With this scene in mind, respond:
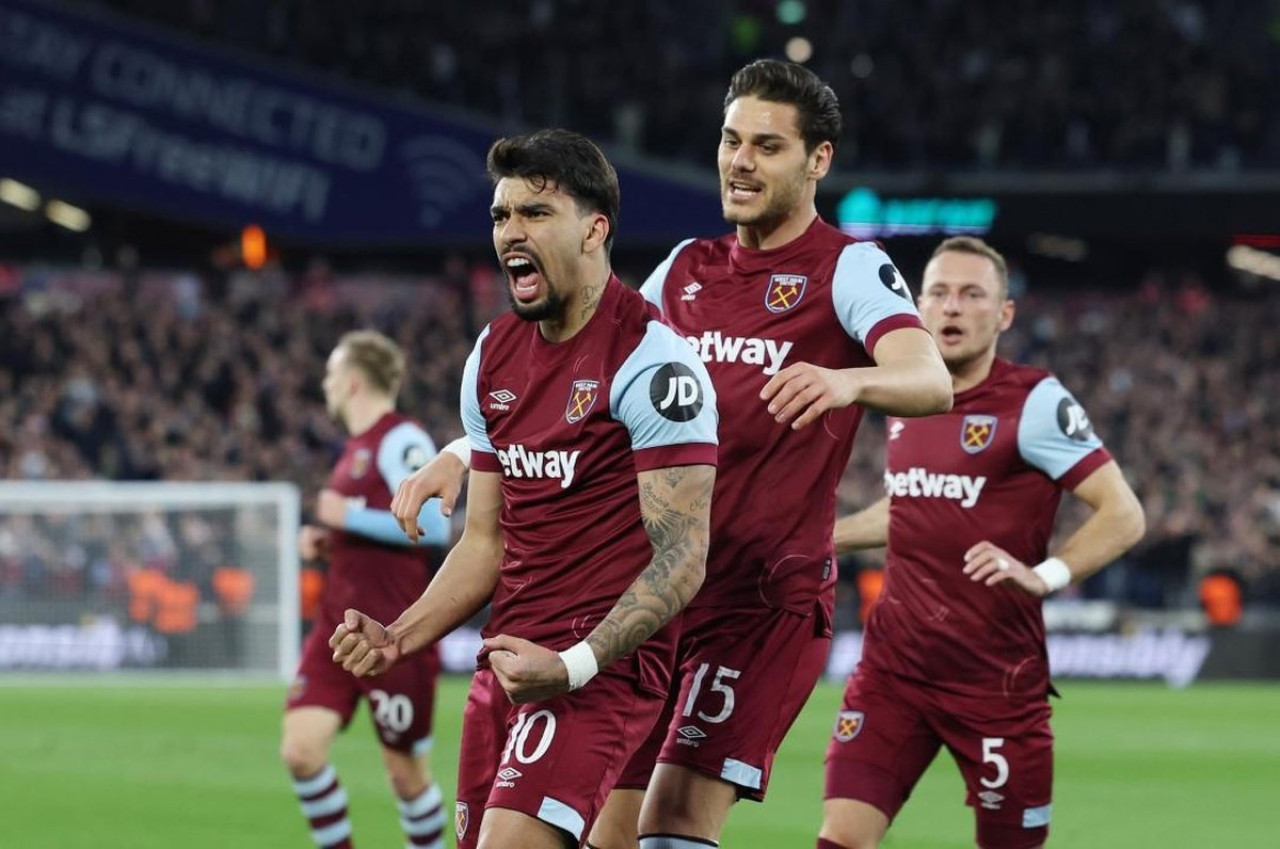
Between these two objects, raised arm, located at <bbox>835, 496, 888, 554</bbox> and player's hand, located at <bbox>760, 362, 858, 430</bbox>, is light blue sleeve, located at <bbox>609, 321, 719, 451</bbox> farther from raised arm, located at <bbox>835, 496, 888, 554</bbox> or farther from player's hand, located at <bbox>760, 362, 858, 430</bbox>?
raised arm, located at <bbox>835, 496, 888, 554</bbox>

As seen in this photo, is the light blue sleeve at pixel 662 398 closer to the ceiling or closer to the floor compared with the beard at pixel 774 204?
closer to the floor

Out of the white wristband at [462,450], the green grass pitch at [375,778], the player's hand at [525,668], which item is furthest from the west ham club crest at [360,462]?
the player's hand at [525,668]

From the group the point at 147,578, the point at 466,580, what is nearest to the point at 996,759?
the point at 466,580

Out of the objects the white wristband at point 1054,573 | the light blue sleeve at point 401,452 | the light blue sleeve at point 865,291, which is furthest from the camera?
the light blue sleeve at point 401,452

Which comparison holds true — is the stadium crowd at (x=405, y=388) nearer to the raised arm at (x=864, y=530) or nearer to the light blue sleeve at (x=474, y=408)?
the raised arm at (x=864, y=530)

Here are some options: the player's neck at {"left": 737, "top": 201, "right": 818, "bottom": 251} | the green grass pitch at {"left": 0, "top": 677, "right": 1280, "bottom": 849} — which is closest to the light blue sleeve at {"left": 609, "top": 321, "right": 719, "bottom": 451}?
the player's neck at {"left": 737, "top": 201, "right": 818, "bottom": 251}

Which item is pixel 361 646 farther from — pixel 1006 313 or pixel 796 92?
pixel 1006 313

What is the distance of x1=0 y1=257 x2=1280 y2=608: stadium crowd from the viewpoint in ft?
85.6

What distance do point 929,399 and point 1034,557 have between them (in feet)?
6.60

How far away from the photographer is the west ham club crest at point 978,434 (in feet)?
22.7

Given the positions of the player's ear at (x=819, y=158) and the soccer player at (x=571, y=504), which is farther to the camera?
the player's ear at (x=819, y=158)

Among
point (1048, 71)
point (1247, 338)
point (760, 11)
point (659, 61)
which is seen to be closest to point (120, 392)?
point (659, 61)

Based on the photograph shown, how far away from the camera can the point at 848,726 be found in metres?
6.78

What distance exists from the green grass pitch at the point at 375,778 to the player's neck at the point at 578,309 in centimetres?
590
